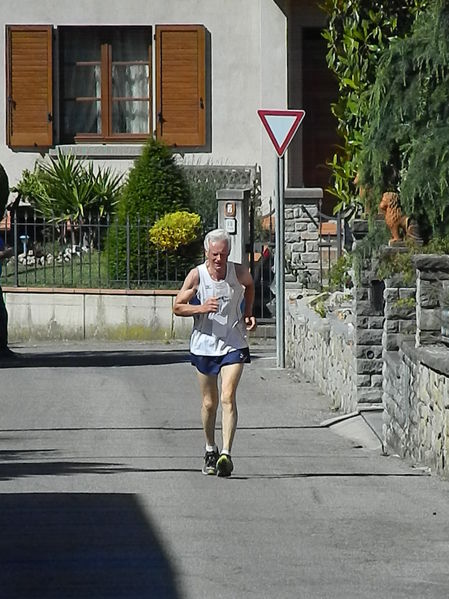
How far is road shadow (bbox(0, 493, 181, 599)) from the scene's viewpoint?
6340mm

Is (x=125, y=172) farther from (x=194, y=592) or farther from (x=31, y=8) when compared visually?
(x=194, y=592)

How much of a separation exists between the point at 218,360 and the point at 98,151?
1431 centimetres

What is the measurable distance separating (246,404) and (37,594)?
7780 mm

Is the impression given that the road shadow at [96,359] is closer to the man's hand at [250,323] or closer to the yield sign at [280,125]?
the yield sign at [280,125]

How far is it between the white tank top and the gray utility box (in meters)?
9.58

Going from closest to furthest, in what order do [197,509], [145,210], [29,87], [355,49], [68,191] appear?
[197,509] < [355,49] < [145,210] < [68,191] < [29,87]

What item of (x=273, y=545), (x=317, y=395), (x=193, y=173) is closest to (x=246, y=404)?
(x=317, y=395)

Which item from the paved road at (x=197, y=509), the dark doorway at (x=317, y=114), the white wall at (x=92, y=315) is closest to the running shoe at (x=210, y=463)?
the paved road at (x=197, y=509)

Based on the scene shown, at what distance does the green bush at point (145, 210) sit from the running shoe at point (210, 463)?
10.9m

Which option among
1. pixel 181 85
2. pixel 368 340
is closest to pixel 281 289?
pixel 368 340

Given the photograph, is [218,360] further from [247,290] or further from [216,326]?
[247,290]

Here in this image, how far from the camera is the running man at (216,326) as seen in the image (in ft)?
32.1

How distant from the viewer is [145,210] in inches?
815

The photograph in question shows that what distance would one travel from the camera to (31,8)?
23.9m
